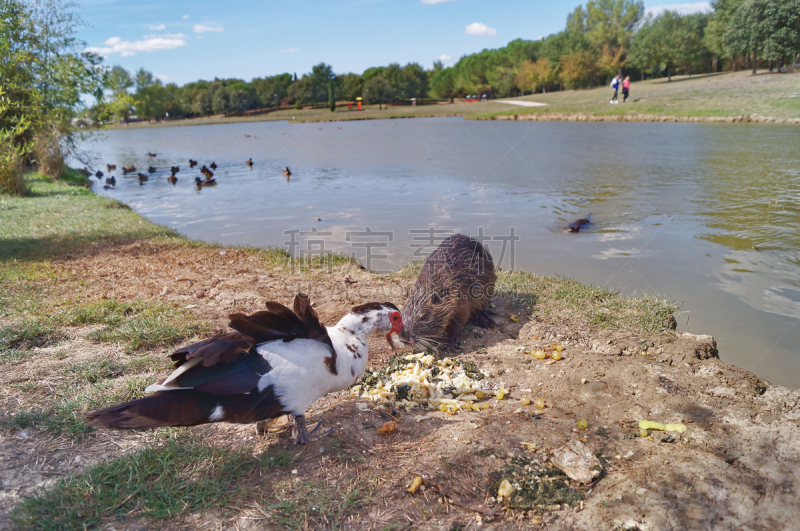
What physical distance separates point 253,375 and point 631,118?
41.3 meters

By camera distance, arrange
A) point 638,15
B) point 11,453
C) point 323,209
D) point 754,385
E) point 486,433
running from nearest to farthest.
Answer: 1. point 11,453
2. point 486,433
3. point 754,385
4. point 323,209
5. point 638,15

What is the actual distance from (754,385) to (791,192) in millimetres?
12249

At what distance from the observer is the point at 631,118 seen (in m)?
36.7

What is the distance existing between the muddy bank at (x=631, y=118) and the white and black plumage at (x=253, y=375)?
112 feet

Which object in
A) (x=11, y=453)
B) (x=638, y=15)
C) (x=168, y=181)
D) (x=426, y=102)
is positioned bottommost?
(x=11, y=453)

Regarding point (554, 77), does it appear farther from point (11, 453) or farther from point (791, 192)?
point (11, 453)

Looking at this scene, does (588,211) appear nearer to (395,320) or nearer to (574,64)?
(395,320)

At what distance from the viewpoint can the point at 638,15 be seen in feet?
281

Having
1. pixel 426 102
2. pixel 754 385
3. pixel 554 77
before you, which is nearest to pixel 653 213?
pixel 754 385

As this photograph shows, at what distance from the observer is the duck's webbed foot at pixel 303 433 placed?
3.28 m

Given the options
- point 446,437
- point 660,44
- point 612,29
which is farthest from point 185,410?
point 612,29

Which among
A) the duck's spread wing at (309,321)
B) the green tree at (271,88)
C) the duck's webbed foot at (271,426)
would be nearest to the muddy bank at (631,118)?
the duck's spread wing at (309,321)

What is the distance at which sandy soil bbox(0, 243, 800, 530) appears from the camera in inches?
104

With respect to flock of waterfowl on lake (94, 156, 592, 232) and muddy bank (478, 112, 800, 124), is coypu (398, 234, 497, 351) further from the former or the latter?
muddy bank (478, 112, 800, 124)
